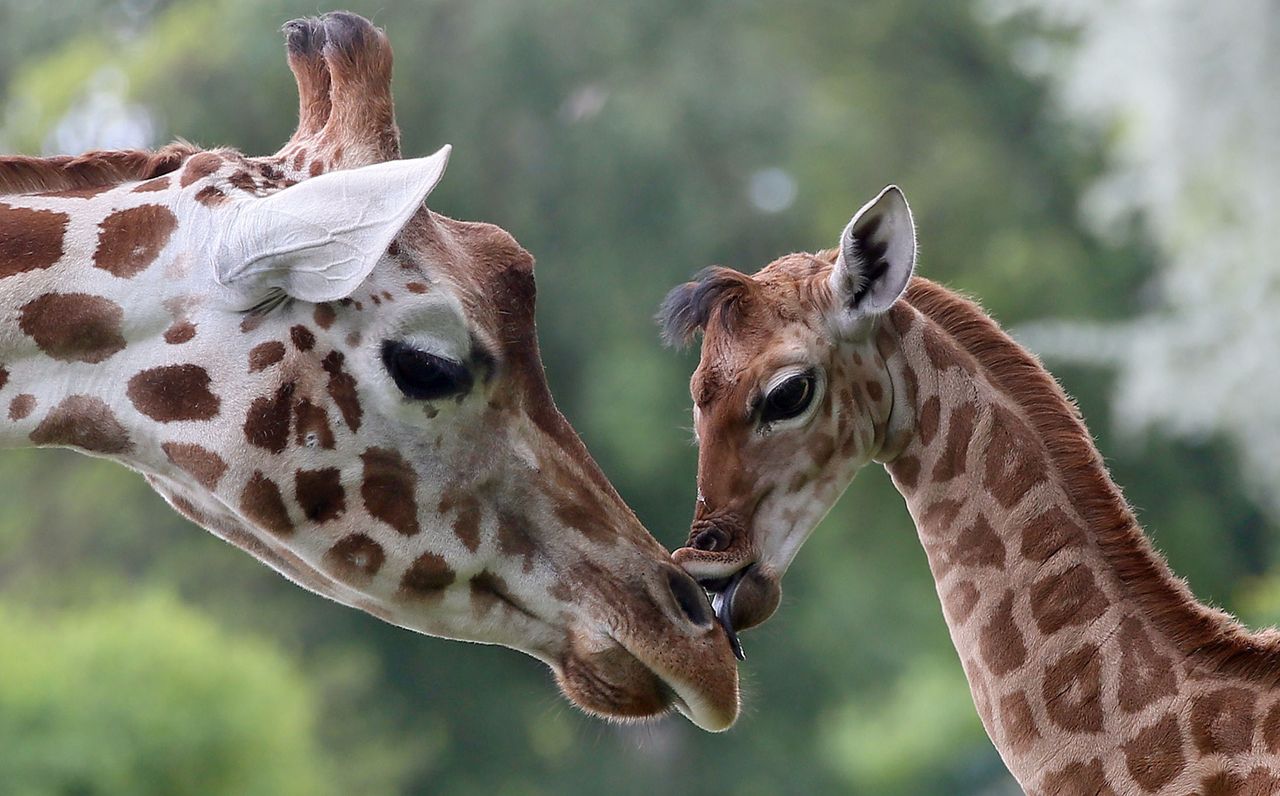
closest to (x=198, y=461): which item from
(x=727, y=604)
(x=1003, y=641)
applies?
(x=727, y=604)

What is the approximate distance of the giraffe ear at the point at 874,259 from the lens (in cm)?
473

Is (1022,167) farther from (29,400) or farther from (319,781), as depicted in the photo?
(29,400)

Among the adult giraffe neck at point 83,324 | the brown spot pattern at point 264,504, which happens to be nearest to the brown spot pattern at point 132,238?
the adult giraffe neck at point 83,324

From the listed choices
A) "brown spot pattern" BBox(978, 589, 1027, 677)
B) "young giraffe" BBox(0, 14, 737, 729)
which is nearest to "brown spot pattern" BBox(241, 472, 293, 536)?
"young giraffe" BBox(0, 14, 737, 729)

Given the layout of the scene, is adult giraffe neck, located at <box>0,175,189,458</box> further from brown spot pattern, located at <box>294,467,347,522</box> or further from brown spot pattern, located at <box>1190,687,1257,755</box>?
brown spot pattern, located at <box>1190,687,1257,755</box>

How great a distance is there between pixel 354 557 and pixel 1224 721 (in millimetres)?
2120

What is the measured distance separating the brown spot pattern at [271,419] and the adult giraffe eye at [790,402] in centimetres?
162

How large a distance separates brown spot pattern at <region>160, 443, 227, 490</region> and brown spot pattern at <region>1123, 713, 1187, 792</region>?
2.28 m

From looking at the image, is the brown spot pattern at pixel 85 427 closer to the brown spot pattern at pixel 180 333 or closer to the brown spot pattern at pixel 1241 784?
the brown spot pattern at pixel 180 333

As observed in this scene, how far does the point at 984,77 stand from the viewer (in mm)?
31641

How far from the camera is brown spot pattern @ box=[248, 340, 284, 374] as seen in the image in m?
3.61

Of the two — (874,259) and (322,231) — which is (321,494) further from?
(874,259)

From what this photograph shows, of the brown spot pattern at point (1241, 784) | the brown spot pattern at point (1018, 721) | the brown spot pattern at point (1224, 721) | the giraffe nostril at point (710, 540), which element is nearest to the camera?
the brown spot pattern at point (1241, 784)

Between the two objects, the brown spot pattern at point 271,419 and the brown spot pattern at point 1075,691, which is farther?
the brown spot pattern at point 1075,691
